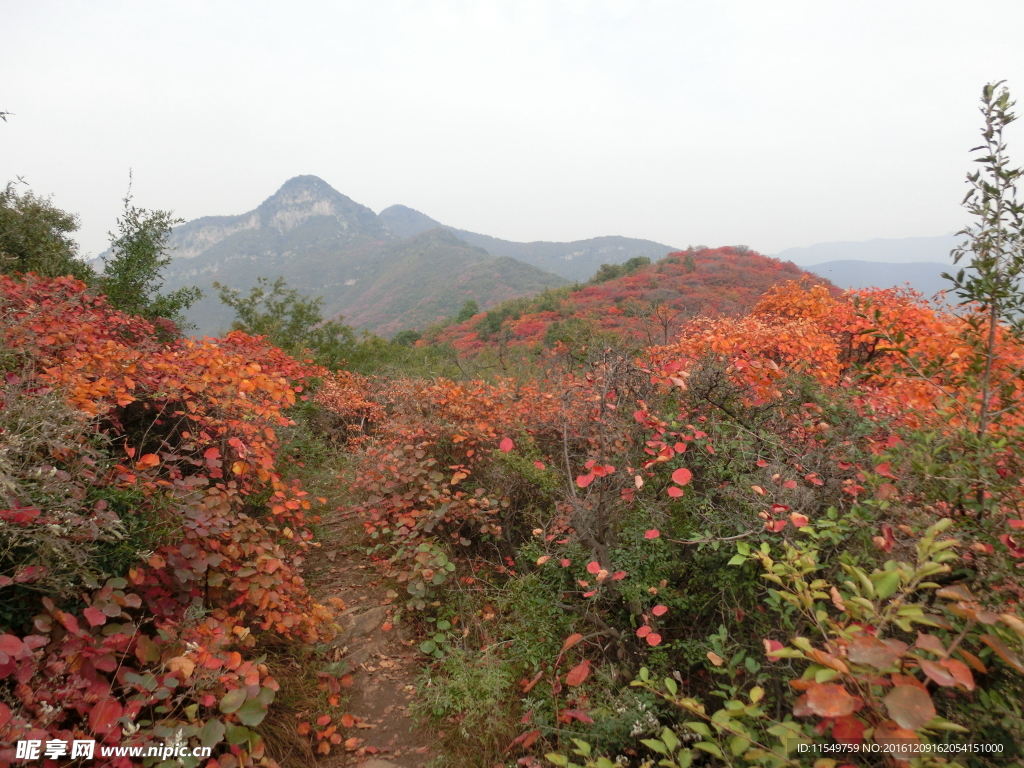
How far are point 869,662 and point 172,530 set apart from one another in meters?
3.16

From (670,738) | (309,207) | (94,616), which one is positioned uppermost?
(309,207)

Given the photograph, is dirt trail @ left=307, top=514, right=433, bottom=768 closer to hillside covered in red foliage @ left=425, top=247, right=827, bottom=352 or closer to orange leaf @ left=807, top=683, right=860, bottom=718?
orange leaf @ left=807, top=683, right=860, bottom=718

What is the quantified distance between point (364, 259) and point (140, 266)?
86899 mm

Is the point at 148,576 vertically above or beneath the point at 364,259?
beneath

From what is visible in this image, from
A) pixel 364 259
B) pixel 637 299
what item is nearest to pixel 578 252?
pixel 364 259

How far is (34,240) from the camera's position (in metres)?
8.43

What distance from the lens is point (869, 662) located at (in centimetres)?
104

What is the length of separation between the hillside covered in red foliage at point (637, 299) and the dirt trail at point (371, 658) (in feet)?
48.4

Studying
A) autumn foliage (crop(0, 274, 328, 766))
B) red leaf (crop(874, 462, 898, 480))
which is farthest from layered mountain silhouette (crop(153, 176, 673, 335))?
red leaf (crop(874, 462, 898, 480))

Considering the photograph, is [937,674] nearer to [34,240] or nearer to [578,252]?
[34,240]

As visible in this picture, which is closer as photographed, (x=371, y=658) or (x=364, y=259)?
(x=371, y=658)

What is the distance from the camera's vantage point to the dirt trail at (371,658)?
2.78m

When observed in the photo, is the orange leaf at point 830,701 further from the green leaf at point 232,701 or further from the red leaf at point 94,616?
the red leaf at point 94,616

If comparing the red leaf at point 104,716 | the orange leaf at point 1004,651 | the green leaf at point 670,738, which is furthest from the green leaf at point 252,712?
the orange leaf at point 1004,651
